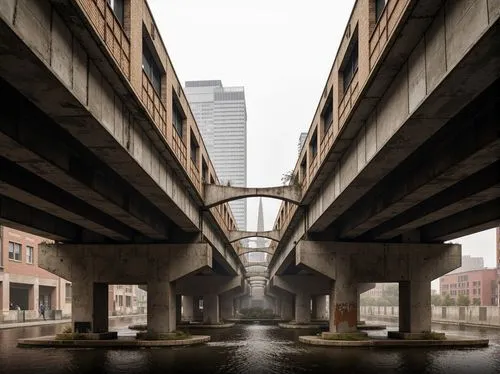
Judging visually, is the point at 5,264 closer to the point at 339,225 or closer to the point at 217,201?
the point at 217,201

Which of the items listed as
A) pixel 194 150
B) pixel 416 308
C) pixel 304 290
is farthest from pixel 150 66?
pixel 304 290

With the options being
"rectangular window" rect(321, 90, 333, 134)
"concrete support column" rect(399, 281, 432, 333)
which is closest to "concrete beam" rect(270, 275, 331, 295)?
"concrete support column" rect(399, 281, 432, 333)

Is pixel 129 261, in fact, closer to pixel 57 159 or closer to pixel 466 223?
pixel 466 223

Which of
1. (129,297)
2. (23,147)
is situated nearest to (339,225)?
(23,147)

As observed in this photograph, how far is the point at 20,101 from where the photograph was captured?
14070 mm

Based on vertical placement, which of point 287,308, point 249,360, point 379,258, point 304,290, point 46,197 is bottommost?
point 287,308

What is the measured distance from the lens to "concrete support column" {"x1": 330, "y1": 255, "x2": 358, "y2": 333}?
33.3 metres

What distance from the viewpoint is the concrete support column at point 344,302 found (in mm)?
33344

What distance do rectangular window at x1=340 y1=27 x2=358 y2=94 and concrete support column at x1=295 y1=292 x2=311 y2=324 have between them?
42037mm

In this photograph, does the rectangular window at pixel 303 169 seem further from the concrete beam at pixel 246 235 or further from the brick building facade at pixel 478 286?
the brick building facade at pixel 478 286

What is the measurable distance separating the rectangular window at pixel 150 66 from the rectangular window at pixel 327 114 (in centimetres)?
673

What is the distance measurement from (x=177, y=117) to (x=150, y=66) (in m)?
6.51

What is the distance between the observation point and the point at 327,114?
27312mm

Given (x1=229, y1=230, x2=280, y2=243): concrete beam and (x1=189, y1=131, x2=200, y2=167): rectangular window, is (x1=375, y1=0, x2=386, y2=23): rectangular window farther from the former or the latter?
(x1=229, y1=230, x2=280, y2=243): concrete beam
